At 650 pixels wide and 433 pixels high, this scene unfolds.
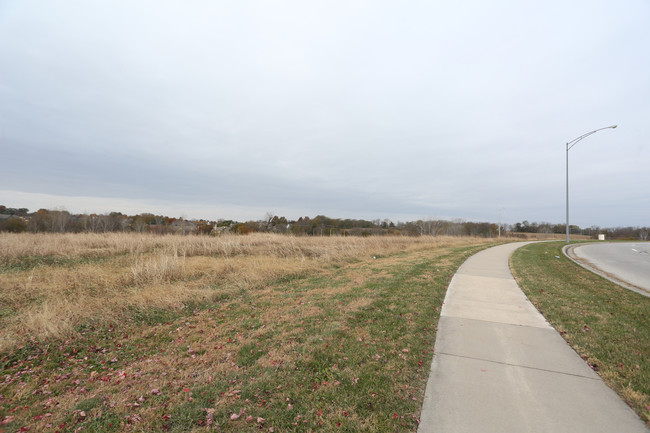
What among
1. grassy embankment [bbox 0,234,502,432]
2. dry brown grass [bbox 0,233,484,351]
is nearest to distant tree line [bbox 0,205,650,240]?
dry brown grass [bbox 0,233,484,351]

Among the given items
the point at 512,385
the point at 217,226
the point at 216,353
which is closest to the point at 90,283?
the point at 216,353

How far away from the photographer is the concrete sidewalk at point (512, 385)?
2.51m

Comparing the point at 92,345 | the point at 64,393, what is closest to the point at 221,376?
the point at 64,393

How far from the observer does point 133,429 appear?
Result: 8.46ft

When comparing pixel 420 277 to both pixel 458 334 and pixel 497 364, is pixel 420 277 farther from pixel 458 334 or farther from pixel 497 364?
pixel 497 364

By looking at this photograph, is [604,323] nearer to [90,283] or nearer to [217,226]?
[90,283]

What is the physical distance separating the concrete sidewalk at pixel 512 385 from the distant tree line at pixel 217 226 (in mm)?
25277

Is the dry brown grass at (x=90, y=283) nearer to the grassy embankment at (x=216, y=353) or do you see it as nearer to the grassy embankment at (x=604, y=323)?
the grassy embankment at (x=216, y=353)

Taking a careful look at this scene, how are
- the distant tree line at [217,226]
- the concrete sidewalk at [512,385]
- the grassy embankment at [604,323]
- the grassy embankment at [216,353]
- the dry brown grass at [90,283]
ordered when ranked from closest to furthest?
the concrete sidewalk at [512,385], the grassy embankment at [216,353], the grassy embankment at [604,323], the dry brown grass at [90,283], the distant tree line at [217,226]

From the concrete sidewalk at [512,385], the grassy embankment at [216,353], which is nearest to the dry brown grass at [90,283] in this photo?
the grassy embankment at [216,353]

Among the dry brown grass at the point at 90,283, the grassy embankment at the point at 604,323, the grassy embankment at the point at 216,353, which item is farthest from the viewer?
the dry brown grass at the point at 90,283

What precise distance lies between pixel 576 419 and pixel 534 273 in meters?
9.04

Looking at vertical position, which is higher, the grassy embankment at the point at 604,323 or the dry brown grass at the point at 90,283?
the grassy embankment at the point at 604,323

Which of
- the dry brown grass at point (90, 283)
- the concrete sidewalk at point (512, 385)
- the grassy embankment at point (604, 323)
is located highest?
A: the grassy embankment at point (604, 323)
